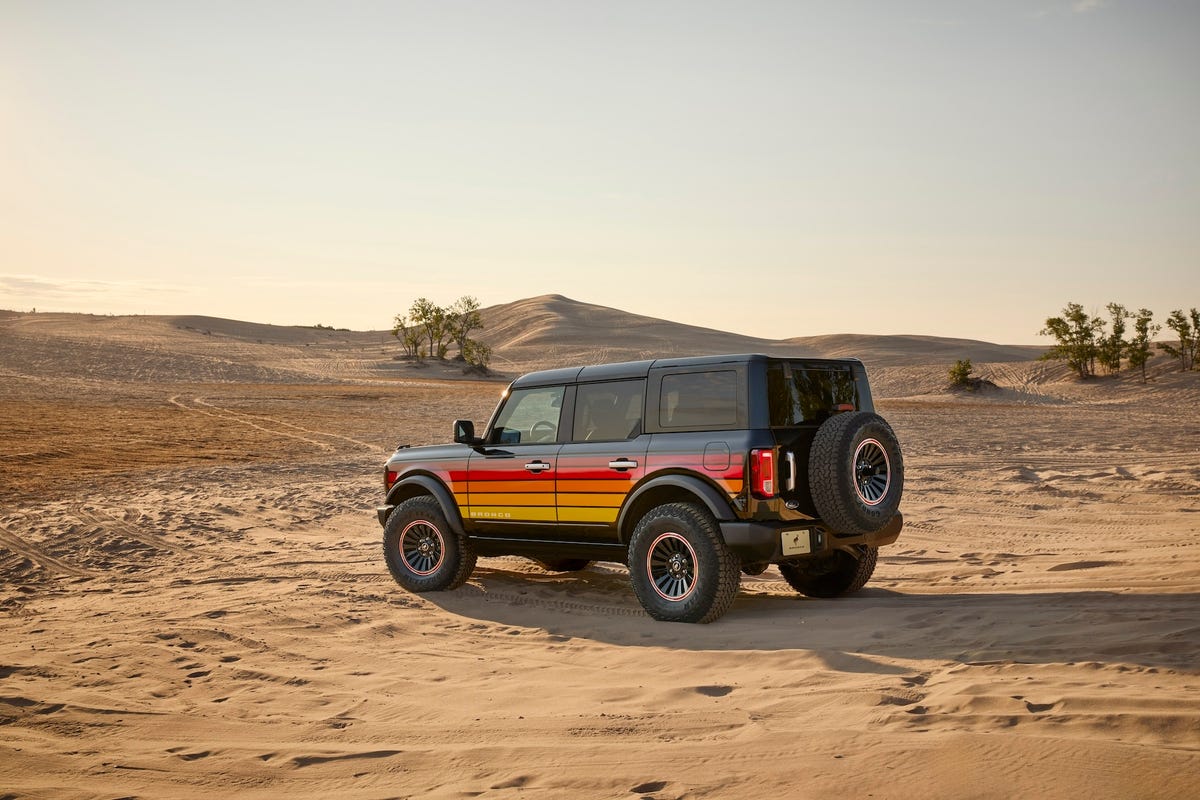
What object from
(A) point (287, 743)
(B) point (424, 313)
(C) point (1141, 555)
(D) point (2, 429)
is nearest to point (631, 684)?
(A) point (287, 743)

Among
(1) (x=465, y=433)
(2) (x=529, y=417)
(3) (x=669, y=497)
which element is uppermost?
(2) (x=529, y=417)

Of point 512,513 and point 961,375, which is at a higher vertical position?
point 961,375

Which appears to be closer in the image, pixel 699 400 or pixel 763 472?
pixel 763 472

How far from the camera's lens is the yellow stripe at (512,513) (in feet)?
28.1

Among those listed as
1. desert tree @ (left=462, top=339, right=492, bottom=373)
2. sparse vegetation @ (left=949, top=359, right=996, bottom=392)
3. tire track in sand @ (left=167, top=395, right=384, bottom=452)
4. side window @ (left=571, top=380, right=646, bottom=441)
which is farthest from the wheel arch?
desert tree @ (left=462, top=339, right=492, bottom=373)

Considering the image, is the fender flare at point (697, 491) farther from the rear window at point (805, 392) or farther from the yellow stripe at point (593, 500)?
the rear window at point (805, 392)

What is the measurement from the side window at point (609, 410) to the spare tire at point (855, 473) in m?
1.49

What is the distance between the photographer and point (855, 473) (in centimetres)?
732

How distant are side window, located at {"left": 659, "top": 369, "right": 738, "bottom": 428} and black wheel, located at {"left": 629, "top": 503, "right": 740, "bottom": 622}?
0.66 meters

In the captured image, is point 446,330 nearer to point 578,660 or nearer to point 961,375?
point 961,375

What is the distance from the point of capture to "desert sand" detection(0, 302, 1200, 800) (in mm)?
4578

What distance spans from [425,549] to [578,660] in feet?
10.1

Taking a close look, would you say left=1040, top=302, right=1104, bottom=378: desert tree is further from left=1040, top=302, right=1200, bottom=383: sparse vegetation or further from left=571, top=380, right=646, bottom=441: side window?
left=571, top=380, right=646, bottom=441: side window

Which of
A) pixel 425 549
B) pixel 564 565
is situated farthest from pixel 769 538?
pixel 425 549
